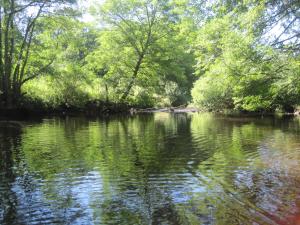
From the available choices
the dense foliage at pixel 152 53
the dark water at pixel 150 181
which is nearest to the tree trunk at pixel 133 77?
the dense foliage at pixel 152 53

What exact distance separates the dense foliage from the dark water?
136 inches

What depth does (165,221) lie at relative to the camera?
6762 mm

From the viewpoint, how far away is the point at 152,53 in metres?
41.6

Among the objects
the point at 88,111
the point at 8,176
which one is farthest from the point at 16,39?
the point at 8,176

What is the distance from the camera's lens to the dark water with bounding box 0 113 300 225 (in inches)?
279

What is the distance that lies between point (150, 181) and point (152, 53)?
108 feet

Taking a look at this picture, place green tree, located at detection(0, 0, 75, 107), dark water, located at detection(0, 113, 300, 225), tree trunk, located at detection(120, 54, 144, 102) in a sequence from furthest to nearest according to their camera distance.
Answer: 1. tree trunk, located at detection(120, 54, 144, 102)
2. green tree, located at detection(0, 0, 75, 107)
3. dark water, located at detection(0, 113, 300, 225)

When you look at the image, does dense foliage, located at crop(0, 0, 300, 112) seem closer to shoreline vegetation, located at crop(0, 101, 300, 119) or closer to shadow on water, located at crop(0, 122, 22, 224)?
shoreline vegetation, located at crop(0, 101, 300, 119)

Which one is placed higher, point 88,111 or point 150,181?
point 88,111

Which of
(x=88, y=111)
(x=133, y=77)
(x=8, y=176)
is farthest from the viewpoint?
(x=133, y=77)

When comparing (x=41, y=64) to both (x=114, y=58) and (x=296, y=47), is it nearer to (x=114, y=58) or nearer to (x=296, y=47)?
(x=114, y=58)

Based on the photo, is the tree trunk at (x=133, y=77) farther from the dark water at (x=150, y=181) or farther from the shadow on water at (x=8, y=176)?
the dark water at (x=150, y=181)

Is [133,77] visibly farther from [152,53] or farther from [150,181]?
[150,181]

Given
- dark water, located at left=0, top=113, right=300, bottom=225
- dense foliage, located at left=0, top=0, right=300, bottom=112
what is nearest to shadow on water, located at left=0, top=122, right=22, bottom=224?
dark water, located at left=0, top=113, right=300, bottom=225
